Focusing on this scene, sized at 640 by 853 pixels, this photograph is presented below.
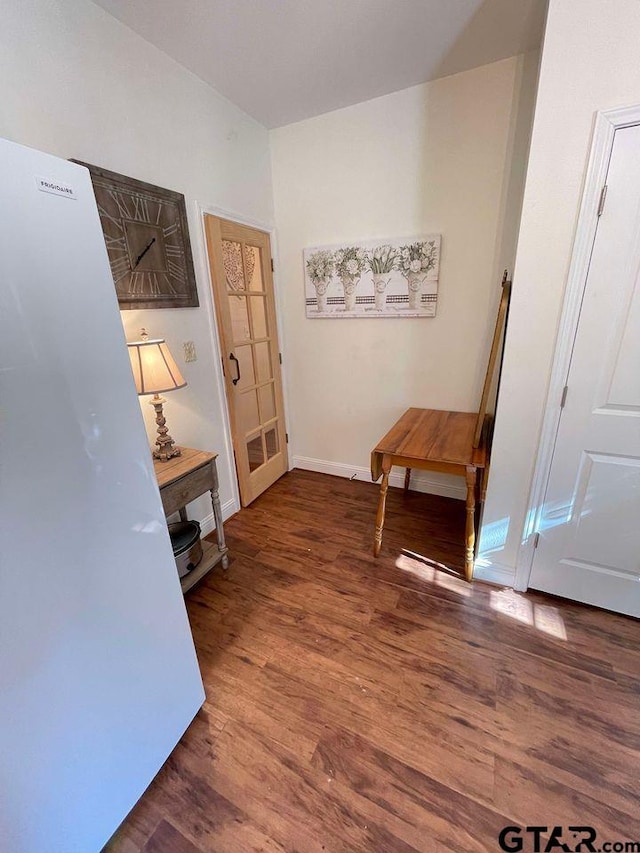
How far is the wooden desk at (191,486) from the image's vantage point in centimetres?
161

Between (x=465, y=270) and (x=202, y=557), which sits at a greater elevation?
(x=465, y=270)

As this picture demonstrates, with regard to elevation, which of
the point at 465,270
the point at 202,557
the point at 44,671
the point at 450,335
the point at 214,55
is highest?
the point at 214,55

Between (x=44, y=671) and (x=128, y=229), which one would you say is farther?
(x=128, y=229)

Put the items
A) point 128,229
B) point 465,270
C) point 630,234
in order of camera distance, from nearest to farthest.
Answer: point 630,234, point 128,229, point 465,270

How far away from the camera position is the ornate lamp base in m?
1.75

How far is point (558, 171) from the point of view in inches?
51.6

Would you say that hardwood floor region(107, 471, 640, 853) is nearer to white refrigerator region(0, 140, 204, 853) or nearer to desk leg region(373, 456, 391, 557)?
desk leg region(373, 456, 391, 557)

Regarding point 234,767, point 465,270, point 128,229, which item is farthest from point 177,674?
point 465,270

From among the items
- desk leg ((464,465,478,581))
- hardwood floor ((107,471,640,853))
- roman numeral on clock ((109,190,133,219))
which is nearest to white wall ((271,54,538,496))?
desk leg ((464,465,478,581))

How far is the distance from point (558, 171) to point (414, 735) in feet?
7.04

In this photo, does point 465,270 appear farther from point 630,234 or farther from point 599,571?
point 599,571

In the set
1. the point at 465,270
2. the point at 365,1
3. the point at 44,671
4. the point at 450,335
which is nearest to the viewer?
the point at 44,671

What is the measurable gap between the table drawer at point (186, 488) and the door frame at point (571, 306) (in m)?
1.63

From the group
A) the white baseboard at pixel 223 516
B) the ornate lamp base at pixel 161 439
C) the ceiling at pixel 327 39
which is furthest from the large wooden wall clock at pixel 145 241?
the white baseboard at pixel 223 516
